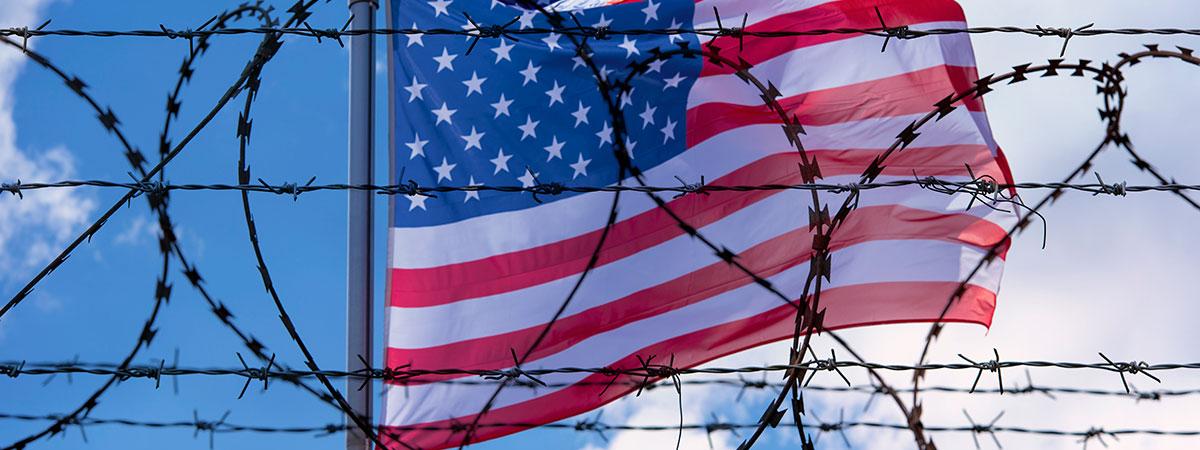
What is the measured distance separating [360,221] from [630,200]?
1.92 meters

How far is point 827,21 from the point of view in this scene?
329 inches

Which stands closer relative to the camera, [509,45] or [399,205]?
[399,205]

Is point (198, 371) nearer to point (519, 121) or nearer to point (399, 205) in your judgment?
point (399, 205)

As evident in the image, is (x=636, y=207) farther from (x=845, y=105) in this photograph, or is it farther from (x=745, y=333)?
(x=845, y=105)

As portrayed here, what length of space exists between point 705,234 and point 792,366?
3.23 metres

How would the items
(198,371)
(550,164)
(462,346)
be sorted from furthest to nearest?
(550,164)
(462,346)
(198,371)

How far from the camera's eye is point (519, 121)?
25.5 feet

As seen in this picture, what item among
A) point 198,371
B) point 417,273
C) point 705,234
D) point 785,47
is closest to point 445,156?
point 417,273

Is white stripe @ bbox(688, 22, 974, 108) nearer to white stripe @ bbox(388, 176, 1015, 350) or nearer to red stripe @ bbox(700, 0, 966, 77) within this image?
red stripe @ bbox(700, 0, 966, 77)

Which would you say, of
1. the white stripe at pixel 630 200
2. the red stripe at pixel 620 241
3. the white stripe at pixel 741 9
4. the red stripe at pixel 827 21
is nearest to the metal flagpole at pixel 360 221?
the white stripe at pixel 630 200

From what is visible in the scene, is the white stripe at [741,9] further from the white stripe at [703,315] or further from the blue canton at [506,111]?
the white stripe at [703,315]

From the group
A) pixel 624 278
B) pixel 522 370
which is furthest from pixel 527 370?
pixel 624 278

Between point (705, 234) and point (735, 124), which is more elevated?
point (735, 124)

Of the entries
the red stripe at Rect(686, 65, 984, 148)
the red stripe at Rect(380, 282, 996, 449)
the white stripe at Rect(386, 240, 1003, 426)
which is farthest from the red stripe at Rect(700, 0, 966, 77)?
the red stripe at Rect(380, 282, 996, 449)
